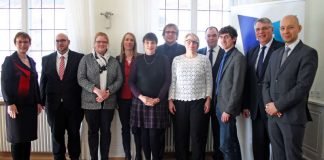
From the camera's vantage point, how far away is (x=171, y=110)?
2994mm

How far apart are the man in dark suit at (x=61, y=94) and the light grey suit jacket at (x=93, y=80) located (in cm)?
10

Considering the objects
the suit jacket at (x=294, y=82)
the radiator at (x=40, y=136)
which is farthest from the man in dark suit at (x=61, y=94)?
the suit jacket at (x=294, y=82)

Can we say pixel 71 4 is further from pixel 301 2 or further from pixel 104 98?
pixel 301 2

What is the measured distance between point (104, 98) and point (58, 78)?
1.76 ft

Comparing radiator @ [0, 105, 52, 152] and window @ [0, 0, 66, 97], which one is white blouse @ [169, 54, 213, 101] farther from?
window @ [0, 0, 66, 97]

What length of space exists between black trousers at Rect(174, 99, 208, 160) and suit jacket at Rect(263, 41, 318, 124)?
29.7 inches

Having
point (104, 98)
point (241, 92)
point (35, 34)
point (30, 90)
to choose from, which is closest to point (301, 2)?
point (241, 92)

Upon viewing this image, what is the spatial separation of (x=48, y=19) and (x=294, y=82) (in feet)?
10.6

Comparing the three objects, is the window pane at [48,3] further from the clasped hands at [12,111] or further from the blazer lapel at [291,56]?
the blazer lapel at [291,56]

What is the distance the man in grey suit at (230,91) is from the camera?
2658 mm

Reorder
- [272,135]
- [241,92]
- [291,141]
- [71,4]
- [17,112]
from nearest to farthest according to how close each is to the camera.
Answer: [291,141], [272,135], [241,92], [17,112], [71,4]

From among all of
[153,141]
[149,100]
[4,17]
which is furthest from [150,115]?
[4,17]

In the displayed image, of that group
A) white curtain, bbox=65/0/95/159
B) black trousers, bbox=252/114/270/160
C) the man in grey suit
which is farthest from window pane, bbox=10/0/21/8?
black trousers, bbox=252/114/270/160

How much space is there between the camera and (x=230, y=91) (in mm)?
2703
